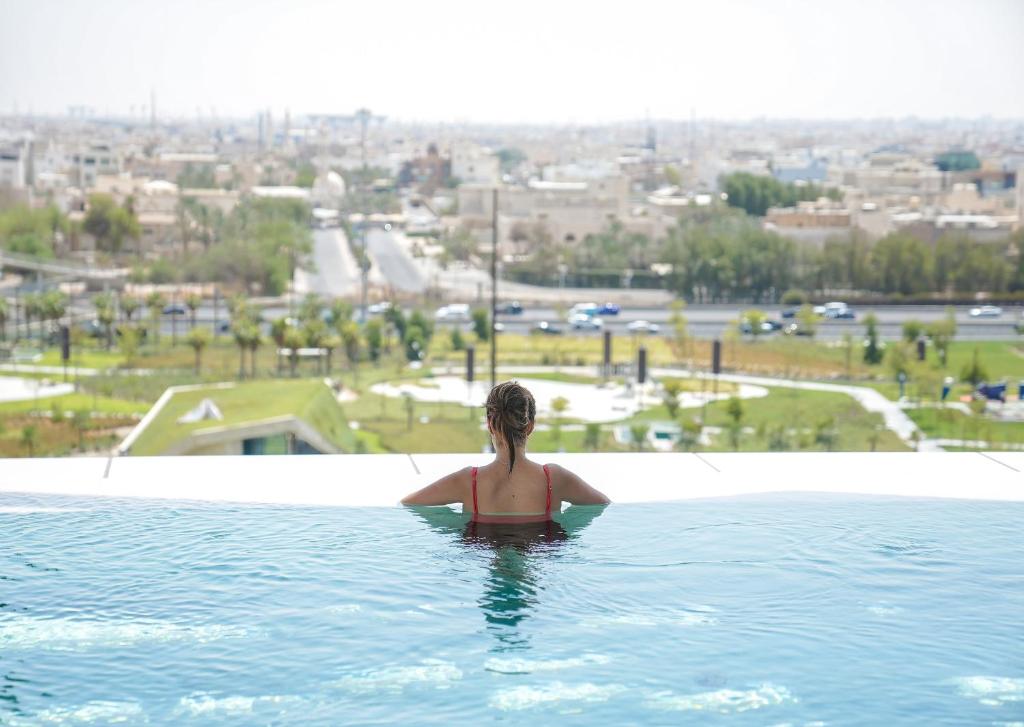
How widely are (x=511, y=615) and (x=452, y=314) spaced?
28643 mm

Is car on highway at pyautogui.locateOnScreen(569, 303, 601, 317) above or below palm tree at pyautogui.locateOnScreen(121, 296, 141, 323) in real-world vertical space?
Result: below

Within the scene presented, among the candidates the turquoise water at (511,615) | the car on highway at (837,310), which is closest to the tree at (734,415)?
the car on highway at (837,310)

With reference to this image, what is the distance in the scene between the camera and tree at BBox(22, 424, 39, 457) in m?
19.8

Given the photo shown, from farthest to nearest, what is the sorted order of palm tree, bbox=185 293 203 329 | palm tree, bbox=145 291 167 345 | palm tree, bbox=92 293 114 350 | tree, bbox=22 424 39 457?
palm tree, bbox=185 293 203 329, palm tree, bbox=145 291 167 345, palm tree, bbox=92 293 114 350, tree, bbox=22 424 39 457

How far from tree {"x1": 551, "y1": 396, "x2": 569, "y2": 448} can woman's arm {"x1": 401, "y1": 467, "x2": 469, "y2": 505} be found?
15584 millimetres

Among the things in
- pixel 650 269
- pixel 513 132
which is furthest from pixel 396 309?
pixel 513 132

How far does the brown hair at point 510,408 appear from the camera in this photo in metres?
2.80

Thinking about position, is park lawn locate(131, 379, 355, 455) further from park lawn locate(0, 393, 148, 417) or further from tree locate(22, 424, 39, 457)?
park lawn locate(0, 393, 148, 417)

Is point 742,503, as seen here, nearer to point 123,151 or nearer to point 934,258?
point 934,258

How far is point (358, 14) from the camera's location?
1310 inches

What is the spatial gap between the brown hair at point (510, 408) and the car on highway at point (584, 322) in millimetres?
27478

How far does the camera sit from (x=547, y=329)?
97.1 ft

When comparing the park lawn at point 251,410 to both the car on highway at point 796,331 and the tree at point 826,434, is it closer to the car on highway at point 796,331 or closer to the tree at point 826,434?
the tree at point 826,434

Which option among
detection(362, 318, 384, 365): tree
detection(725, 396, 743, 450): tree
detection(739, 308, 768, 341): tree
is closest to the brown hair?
detection(725, 396, 743, 450): tree
